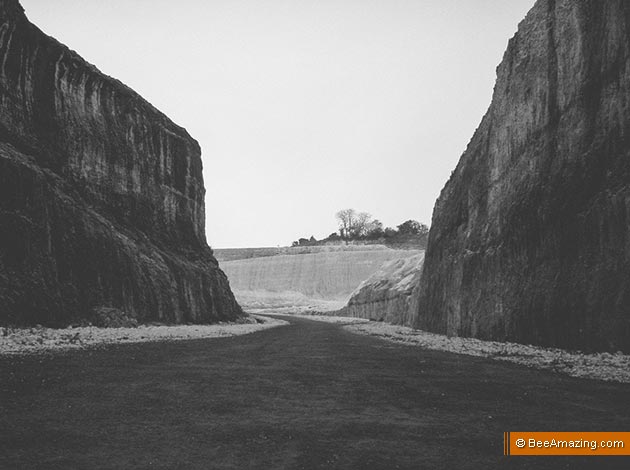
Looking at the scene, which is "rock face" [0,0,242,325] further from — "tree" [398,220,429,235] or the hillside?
"tree" [398,220,429,235]

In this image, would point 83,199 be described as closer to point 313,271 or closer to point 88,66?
point 88,66

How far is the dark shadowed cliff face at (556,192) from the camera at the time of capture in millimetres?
12375

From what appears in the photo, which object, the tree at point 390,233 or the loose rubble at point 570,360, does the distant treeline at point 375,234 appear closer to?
the tree at point 390,233

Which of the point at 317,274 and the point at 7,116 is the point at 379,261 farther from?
the point at 7,116

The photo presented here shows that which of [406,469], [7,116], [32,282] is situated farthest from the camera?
[7,116]

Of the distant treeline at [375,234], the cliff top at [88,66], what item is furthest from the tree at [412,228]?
the cliff top at [88,66]

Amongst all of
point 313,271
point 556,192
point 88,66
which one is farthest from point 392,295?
point 313,271

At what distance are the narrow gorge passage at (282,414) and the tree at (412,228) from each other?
144 m

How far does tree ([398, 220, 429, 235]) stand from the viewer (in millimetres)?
150725

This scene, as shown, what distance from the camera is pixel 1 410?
5074mm

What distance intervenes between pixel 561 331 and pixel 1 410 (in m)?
13.0

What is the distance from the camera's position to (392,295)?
4634cm

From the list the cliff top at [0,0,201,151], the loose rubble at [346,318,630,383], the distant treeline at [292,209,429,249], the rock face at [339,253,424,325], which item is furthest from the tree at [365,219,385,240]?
the loose rubble at [346,318,630,383]

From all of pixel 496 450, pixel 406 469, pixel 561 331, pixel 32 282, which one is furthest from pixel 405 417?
pixel 32 282
